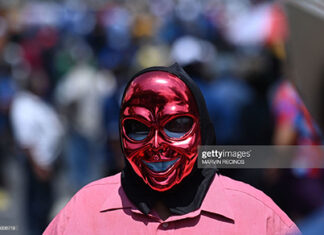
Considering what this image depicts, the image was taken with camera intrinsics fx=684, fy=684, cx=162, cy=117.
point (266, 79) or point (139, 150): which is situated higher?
point (139, 150)

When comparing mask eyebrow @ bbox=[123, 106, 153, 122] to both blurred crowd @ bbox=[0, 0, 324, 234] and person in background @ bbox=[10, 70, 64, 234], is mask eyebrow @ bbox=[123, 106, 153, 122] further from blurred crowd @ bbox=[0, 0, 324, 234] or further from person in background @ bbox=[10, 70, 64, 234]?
person in background @ bbox=[10, 70, 64, 234]

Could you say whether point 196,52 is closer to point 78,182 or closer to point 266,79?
point 266,79

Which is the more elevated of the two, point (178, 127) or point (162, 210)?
point (178, 127)

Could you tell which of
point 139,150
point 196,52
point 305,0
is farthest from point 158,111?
point 196,52

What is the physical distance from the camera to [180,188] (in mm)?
2326

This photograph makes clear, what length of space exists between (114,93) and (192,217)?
10.1 feet

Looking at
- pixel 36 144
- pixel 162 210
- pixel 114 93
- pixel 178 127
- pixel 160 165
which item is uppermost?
pixel 178 127

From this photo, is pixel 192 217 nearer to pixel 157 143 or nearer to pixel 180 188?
pixel 180 188

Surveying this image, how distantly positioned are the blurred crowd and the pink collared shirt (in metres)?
0.89

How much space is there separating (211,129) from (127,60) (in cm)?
400

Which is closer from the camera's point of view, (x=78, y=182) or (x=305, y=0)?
(x=305, y=0)

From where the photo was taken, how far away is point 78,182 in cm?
609

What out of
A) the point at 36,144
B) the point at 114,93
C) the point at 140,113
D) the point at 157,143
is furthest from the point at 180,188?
the point at 36,144

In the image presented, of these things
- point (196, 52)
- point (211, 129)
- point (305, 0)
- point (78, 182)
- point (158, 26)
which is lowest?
point (78, 182)
